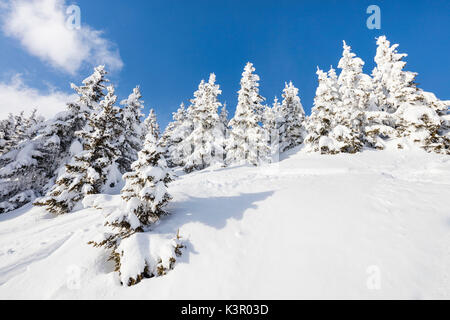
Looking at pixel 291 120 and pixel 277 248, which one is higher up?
pixel 291 120

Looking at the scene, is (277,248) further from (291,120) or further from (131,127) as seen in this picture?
(291,120)

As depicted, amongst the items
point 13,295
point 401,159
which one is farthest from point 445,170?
point 13,295

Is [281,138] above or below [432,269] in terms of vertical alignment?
above

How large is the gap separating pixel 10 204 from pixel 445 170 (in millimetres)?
31173

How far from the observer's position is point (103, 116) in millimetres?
13219

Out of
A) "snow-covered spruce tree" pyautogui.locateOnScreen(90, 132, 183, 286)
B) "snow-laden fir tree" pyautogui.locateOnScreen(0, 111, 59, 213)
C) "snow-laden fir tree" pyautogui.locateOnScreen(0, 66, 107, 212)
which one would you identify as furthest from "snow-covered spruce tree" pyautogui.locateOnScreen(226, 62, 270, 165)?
"snow-laden fir tree" pyautogui.locateOnScreen(0, 111, 59, 213)

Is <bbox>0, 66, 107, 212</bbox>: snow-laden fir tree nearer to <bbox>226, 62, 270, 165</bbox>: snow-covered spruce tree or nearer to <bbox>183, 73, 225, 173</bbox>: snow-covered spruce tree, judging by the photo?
<bbox>183, 73, 225, 173</bbox>: snow-covered spruce tree

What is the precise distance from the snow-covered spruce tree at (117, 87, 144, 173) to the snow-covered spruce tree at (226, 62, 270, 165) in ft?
35.4

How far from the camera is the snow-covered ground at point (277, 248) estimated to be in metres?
4.54

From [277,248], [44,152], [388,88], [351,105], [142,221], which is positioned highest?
[388,88]

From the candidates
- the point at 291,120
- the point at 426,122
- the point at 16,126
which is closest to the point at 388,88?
the point at 426,122

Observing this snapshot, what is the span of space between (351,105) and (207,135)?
56.6 feet

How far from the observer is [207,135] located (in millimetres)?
24219
